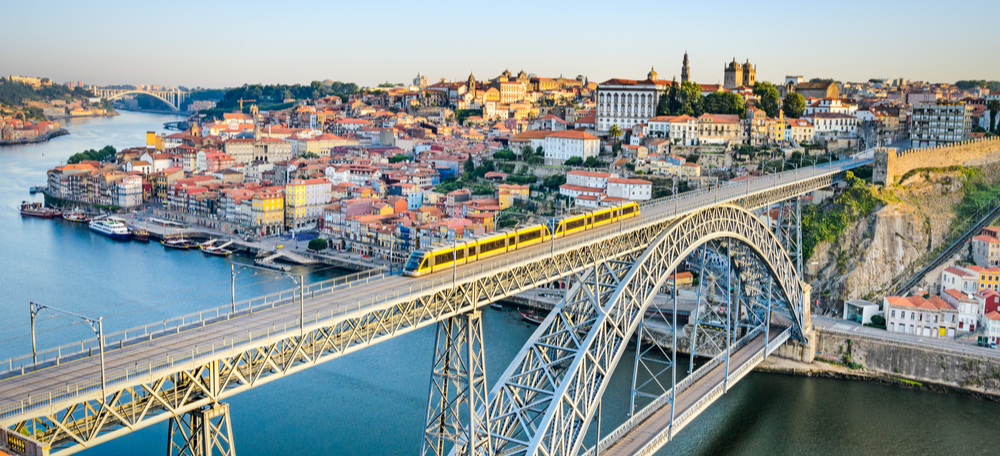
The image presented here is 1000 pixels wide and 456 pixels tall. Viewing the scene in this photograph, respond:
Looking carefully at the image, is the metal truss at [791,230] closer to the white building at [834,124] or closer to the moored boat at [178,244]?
the white building at [834,124]

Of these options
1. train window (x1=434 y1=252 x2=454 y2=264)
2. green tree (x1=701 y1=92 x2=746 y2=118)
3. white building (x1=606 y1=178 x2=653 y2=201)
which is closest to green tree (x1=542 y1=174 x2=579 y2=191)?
white building (x1=606 y1=178 x2=653 y2=201)

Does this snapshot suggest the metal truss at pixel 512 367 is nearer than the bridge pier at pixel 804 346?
Yes

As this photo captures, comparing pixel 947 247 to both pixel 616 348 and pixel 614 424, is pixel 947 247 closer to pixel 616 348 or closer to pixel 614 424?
pixel 614 424

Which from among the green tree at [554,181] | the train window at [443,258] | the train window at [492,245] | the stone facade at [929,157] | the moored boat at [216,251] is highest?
the stone facade at [929,157]

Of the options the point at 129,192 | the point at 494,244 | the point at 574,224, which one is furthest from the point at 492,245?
the point at 129,192

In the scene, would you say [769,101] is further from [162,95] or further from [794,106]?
[162,95]

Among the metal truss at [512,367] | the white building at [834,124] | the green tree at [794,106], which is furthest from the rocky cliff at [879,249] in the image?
the green tree at [794,106]

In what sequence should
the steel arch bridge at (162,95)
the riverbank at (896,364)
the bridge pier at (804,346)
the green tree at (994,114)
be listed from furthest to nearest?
the steel arch bridge at (162,95), the green tree at (994,114), the bridge pier at (804,346), the riverbank at (896,364)
